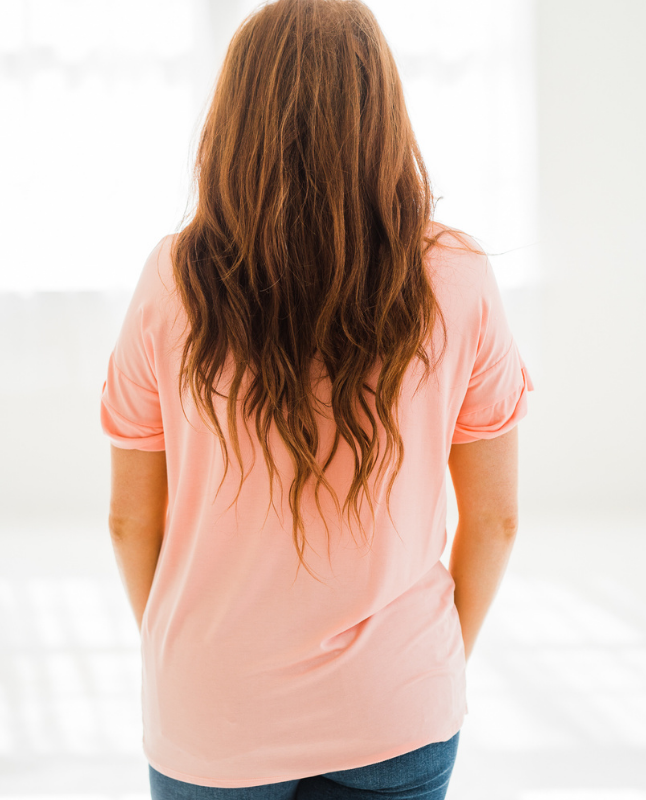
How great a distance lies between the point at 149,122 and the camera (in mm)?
3211

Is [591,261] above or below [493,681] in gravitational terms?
above

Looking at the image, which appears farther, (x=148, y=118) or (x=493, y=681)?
(x=148, y=118)

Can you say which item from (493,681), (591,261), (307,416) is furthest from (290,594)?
(591,261)

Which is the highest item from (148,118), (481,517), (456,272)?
(148,118)

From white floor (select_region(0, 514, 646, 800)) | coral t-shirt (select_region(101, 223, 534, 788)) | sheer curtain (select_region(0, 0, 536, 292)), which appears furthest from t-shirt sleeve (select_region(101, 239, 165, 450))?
sheer curtain (select_region(0, 0, 536, 292))

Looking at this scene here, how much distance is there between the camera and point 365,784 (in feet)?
2.21

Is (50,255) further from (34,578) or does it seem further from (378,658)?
(378,658)

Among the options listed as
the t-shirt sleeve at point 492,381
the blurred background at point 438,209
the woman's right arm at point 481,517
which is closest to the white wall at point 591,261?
the blurred background at point 438,209

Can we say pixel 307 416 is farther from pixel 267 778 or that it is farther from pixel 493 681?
pixel 493 681

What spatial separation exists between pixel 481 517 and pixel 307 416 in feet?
1.06

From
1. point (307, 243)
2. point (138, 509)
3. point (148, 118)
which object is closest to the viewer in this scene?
point (307, 243)

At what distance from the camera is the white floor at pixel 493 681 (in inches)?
61.8

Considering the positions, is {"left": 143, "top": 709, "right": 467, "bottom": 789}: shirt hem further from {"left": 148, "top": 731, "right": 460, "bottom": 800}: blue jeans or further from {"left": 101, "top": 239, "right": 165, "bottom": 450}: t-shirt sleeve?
{"left": 101, "top": 239, "right": 165, "bottom": 450}: t-shirt sleeve

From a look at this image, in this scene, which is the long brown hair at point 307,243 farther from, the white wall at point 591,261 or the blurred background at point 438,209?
the white wall at point 591,261
